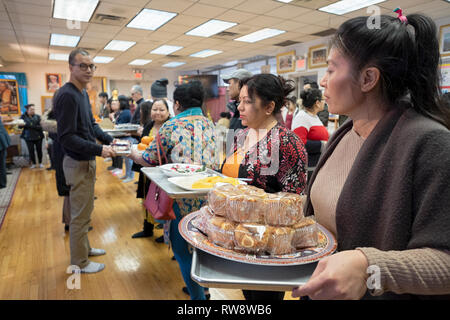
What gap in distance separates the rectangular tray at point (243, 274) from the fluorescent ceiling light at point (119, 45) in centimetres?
892

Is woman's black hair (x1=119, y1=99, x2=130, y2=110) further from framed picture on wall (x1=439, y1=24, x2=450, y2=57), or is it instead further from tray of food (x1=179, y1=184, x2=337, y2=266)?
framed picture on wall (x1=439, y1=24, x2=450, y2=57)

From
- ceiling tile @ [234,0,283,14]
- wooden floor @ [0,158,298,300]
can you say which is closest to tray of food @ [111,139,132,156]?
wooden floor @ [0,158,298,300]

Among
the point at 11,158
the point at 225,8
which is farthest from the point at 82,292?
the point at 11,158

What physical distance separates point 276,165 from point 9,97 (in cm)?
1349

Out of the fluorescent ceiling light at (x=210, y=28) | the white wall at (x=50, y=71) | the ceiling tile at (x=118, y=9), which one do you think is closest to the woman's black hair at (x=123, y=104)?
the ceiling tile at (x=118, y=9)

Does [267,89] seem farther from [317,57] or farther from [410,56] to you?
[317,57]

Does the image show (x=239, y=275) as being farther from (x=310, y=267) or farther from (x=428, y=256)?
(x=428, y=256)

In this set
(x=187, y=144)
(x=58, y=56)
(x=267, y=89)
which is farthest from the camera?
(x=58, y=56)

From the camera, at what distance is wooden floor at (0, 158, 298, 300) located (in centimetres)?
235

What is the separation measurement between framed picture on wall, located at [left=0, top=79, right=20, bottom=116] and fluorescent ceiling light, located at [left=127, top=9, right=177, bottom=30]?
25.5 feet

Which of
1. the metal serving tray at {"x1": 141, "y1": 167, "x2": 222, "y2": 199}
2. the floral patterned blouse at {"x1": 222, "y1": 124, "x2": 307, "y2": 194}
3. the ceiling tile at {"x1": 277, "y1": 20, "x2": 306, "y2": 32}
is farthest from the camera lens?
the ceiling tile at {"x1": 277, "y1": 20, "x2": 306, "y2": 32}

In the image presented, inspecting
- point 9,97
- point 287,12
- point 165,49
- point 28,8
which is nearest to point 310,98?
point 287,12

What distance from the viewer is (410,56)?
2.32 ft
